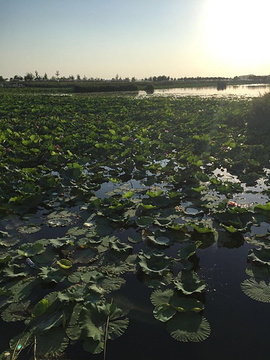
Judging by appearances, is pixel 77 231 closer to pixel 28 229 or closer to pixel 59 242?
pixel 59 242

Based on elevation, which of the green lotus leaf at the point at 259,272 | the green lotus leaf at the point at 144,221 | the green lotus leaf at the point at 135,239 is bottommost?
the green lotus leaf at the point at 259,272

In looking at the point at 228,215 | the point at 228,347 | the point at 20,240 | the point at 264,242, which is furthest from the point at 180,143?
the point at 228,347

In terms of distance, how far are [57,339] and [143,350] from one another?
665 mm

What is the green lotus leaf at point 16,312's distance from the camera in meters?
2.36

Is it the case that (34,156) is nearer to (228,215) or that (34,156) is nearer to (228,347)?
(228,215)

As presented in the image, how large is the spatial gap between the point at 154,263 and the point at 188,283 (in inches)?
17.7

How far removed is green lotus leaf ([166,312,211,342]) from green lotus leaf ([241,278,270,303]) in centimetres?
63

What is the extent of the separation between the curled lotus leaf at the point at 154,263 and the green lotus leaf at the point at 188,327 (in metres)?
0.54

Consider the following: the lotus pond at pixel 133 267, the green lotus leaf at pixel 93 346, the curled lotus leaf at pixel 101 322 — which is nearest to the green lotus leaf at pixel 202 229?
the lotus pond at pixel 133 267

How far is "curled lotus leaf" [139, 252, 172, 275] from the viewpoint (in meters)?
2.81

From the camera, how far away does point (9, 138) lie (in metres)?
8.92

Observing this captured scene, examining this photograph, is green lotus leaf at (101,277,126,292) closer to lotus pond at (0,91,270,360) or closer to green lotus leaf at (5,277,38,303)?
lotus pond at (0,91,270,360)

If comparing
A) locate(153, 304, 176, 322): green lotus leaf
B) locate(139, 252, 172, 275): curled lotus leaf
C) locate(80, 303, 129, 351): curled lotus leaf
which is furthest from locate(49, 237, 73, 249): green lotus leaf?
locate(153, 304, 176, 322): green lotus leaf

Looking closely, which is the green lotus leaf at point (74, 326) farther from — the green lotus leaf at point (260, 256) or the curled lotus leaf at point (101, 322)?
the green lotus leaf at point (260, 256)
